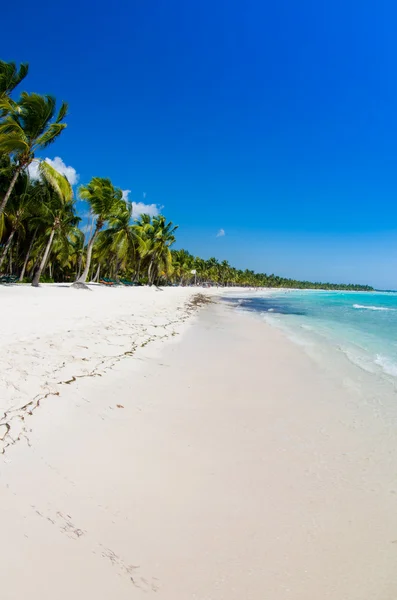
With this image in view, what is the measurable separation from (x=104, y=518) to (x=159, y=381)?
3.29 metres

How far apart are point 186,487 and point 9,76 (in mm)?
20614

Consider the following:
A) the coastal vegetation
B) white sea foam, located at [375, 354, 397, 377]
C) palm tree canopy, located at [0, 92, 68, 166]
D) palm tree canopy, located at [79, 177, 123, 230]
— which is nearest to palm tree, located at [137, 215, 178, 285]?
the coastal vegetation

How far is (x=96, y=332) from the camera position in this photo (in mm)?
8516

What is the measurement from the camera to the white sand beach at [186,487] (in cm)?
188

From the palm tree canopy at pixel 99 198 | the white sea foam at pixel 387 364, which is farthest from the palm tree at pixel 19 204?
the white sea foam at pixel 387 364

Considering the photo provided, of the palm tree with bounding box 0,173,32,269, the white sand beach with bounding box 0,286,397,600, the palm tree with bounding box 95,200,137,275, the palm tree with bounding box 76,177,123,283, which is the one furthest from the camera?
the palm tree with bounding box 95,200,137,275

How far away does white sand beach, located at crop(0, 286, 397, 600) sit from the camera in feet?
6.18

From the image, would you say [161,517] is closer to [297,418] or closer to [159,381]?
[297,418]

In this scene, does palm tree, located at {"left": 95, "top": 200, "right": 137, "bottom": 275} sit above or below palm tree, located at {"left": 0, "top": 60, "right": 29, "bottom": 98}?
below

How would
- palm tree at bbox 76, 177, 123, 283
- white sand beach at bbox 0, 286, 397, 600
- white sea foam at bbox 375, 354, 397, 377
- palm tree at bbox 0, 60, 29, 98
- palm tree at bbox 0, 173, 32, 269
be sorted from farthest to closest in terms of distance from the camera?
palm tree at bbox 76, 177, 123, 283, palm tree at bbox 0, 173, 32, 269, palm tree at bbox 0, 60, 29, 98, white sea foam at bbox 375, 354, 397, 377, white sand beach at bbox 0, 286, 397, 600

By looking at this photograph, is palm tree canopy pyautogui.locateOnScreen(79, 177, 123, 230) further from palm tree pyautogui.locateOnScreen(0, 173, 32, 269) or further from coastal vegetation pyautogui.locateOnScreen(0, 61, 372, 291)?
palm tree pyautogui.locateOnScreen(0, 173, 32, 269)

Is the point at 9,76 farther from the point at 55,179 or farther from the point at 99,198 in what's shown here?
the point at 99,198

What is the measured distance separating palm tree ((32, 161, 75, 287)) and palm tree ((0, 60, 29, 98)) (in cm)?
363

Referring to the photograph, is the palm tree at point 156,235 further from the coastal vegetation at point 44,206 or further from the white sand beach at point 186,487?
the white sand beach at point 186,487
